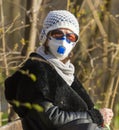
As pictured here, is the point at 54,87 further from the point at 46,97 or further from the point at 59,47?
the point at 59,47

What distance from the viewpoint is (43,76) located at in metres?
3.72

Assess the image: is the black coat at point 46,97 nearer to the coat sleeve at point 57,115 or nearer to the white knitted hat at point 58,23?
the coat sleeve at point 57,115

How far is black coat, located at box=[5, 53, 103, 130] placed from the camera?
3.68 metres

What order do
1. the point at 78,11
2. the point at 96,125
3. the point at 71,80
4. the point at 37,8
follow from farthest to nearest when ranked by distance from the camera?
1. the point at 78,11
2. the point at 37,8
3. the point at 71,80
4. the point at 96,125

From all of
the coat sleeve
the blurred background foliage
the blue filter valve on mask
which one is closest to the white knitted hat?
the blue filter valve on mask

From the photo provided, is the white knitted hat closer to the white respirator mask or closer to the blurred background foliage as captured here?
the white respirator mask

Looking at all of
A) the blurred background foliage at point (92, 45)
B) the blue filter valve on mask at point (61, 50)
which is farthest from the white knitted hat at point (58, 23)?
the blurred background foliage at point (92, 45)

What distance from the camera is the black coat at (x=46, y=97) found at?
3.68 m

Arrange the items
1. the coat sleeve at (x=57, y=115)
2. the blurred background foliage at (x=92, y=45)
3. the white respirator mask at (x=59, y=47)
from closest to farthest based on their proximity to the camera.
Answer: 1. the coat sleeve at (x=57, y=115)
2. the white respirator mask at (x=59, y=47)
3. the blurred background foliage at (x=92, y=45)

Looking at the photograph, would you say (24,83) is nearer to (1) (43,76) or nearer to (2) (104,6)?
(1) (43,76)

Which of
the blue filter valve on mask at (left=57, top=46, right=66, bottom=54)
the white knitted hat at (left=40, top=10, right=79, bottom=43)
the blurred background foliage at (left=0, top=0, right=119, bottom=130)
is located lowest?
the blurred background foliage at (left=0, top=0, right=119, bottom=130)

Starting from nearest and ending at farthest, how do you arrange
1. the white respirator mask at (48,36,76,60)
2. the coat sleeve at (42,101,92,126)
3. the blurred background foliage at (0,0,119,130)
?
the coat sleeve at (42,101,92,126) < the white respirator mask at (48,36,76,60) < the blurred background foliage at (0,0,119,130)

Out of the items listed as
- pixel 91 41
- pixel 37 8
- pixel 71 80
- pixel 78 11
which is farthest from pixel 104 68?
pixel 71 80

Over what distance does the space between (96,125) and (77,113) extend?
15cm
